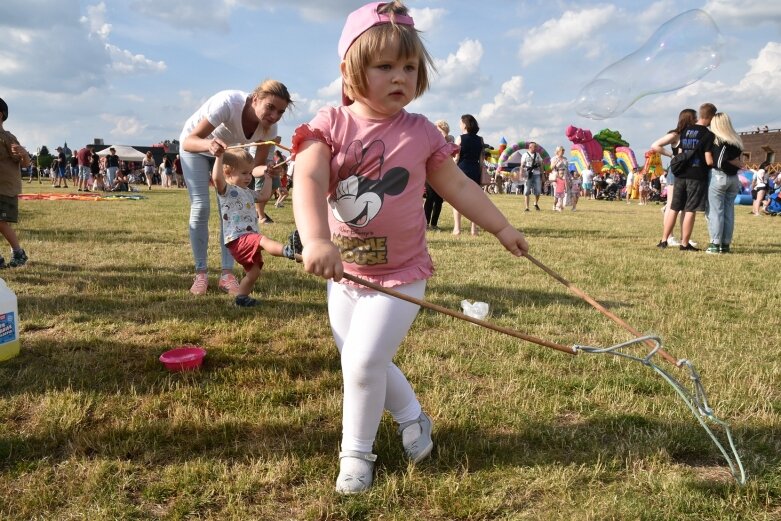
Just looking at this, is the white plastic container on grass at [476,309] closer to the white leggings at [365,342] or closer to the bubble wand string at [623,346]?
the bubble wand string at [623,346]

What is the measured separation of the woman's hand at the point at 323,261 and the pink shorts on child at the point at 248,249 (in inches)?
114

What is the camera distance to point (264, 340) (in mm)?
4098

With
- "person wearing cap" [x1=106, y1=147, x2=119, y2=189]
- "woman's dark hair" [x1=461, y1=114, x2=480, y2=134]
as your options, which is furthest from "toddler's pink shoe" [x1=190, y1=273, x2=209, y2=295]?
"person wearing cap" [x1=106, y1=147, x2=119, y2=189]

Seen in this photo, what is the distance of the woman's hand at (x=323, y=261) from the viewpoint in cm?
195

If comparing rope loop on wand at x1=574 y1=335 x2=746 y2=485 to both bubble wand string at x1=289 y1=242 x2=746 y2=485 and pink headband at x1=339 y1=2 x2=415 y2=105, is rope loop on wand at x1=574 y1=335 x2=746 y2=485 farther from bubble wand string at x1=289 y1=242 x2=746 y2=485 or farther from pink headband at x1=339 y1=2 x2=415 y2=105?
pink headband at x1=339 y1=2 x2=415 y2=105

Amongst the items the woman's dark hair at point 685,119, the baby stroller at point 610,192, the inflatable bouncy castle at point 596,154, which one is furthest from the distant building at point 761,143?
the woman's dark hair at point 685,119

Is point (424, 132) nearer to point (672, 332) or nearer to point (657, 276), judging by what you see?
point (672, 332)

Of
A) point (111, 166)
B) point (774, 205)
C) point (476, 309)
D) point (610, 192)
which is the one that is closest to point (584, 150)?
point (610, 192)

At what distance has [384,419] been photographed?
287cm

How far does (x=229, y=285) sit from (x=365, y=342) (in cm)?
351

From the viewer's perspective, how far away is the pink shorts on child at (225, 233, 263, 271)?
481 centimetres

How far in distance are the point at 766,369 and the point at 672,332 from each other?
90 cm

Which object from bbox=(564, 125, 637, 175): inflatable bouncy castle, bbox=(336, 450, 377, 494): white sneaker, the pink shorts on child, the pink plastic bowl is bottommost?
bbox=(336, 450, 377, 494): white sneaker

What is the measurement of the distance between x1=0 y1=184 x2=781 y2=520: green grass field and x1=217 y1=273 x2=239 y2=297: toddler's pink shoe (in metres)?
0.14
